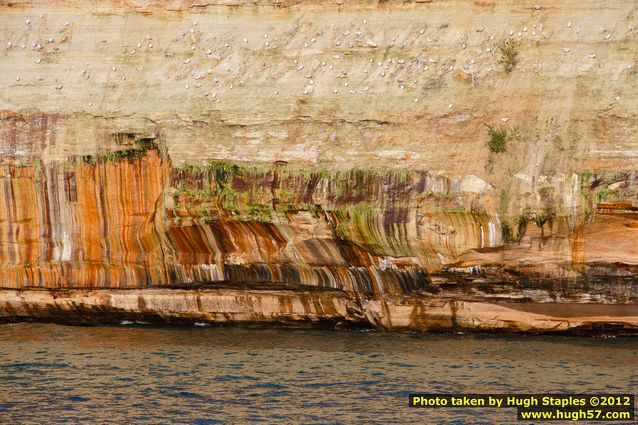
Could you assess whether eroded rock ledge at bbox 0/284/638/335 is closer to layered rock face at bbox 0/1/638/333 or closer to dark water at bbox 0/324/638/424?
layered rock face at bbox 0/1/638/333

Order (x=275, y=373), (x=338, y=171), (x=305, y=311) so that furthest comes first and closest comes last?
(x=305, y=311)
(x=338, y=171)
(x=275, y=373)

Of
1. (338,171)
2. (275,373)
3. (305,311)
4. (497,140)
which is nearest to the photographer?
(275,373)

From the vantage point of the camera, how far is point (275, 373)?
10617 millimetres

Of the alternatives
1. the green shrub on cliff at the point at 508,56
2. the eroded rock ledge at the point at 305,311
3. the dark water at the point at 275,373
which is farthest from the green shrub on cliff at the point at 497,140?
the dark water at the point at 275,373

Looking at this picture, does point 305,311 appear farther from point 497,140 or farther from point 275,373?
point 497,140

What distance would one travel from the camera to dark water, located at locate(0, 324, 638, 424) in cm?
955

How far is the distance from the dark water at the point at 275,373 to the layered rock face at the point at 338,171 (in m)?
0.45

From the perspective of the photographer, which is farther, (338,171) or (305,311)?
(305,311)

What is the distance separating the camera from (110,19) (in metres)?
13.5

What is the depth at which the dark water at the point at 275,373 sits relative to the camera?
955 centimetres

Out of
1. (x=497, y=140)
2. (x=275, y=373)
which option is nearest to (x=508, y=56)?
(x=497, y=140)

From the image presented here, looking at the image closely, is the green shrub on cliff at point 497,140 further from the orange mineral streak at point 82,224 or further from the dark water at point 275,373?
the orange mineral streak at point 82,224

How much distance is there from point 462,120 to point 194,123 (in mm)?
3197

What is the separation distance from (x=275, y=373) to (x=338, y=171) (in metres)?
2.52
